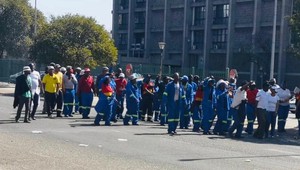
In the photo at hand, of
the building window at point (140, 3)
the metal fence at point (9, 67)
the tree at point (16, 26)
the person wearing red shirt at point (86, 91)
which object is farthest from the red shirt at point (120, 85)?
the building window at point (140, 3)

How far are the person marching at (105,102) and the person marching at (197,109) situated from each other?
2.83m

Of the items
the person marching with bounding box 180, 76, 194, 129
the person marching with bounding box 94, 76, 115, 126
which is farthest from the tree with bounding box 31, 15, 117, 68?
the person marching with bounding box 180, 76, 194, 129

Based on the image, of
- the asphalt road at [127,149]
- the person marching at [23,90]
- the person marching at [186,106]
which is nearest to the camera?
the asphalt road at [127,149]

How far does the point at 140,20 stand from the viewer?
79.9m

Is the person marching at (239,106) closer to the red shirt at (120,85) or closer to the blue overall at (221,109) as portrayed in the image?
the blue overall at (221,109)

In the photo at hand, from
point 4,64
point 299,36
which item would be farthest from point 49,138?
point 4,64

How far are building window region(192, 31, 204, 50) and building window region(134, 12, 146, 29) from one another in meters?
9.04

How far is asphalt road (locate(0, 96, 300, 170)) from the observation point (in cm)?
1232

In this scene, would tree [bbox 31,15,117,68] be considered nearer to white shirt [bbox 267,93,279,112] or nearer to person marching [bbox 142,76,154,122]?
person marching [bbox 142,76,154,122]

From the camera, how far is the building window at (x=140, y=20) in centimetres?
7912

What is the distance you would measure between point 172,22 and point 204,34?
604cm

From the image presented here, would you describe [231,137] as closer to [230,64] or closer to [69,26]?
[69,26]

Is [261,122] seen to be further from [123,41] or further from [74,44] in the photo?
[123,41]

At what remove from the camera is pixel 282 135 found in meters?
21.7
